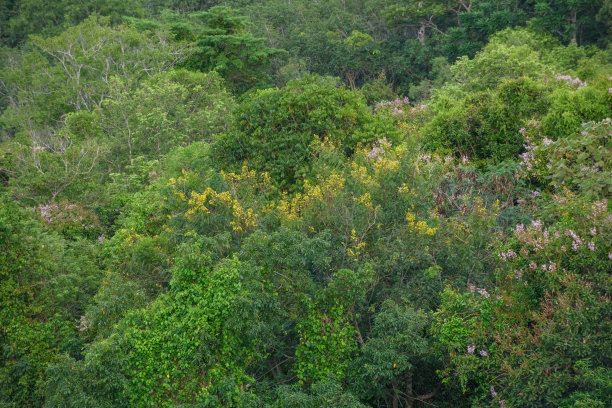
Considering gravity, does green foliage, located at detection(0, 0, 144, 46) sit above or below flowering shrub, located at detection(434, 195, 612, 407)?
below

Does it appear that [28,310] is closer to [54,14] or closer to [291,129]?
[291,129]

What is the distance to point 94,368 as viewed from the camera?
262 inches

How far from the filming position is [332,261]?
8.66m

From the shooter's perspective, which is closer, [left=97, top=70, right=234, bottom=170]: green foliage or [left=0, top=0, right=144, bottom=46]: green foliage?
[left=97, top=70, right=234, bottom=170]: green foliage

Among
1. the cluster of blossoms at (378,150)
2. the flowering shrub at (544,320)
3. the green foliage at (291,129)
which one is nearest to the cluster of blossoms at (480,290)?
the flowering shrub at (544,320)

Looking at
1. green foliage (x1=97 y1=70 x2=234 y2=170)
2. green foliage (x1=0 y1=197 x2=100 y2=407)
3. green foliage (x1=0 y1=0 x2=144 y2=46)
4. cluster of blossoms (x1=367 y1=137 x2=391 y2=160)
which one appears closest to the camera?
green foliage (x1=0 y1=197 x2=100 y2=407)

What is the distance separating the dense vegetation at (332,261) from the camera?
6.49m

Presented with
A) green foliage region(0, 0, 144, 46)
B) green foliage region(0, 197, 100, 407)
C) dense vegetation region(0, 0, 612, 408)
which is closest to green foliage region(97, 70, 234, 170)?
dense vegetation region(0, 0, 612, 408)

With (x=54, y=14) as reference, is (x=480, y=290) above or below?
above

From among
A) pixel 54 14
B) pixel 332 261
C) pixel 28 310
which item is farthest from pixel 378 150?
pixel 54 14

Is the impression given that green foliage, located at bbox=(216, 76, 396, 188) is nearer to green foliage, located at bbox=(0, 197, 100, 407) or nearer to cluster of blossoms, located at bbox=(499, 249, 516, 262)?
green foliage, located at bbox=(0, 197, 100, 407)

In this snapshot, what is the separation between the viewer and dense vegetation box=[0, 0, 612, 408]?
6.49 meters

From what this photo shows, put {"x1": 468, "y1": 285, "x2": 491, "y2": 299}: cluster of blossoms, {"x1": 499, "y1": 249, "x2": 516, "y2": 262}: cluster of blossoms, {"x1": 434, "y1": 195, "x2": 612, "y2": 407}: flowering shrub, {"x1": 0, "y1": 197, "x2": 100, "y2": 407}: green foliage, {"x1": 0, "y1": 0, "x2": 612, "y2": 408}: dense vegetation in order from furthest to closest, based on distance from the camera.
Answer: {"x1": 0, "y1": 197, "x2": 100, "y2": 407}: green foliage
{"x1": 468, "y1": 285, "x2": 491, "y2": 299}: cluster of blossoms
{"x1": 499, "y1": 249, "x2": 516, "y2": 262}: cluster of blossoms
{"x1": 0, "y1": 0, "x2": 612, "y2": 408}: dense vegetation
{"x1": 434, "y1": 195, "x2": 612, "y2": 407}: flowering shrub

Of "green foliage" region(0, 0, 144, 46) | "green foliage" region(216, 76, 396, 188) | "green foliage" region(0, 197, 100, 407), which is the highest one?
"green foliage" region(216, 76, 396, 188)
